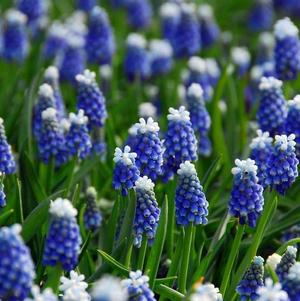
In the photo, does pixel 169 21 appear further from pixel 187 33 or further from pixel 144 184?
pixel 144 184

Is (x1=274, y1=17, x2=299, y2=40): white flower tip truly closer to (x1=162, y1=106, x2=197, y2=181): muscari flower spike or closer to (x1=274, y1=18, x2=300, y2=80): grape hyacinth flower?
(x1=274, y1=18, x2=300, y2=80): grape hyacinth flower

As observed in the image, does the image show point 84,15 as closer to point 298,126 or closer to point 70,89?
point 70,89

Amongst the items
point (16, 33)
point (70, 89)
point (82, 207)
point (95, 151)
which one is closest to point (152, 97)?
point (70, 89)

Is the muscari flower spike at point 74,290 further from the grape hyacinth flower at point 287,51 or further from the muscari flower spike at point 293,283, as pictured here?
the grape hyacinth flower at point 287,51

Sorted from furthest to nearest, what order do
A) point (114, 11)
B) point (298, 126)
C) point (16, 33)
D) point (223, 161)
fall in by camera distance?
point (114, 11) → point (16, 33) → point (223, 161) → point (298, 126)

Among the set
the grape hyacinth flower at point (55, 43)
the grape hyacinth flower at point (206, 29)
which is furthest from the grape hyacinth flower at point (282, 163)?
the grape hyacinth flower at point (206, 29)

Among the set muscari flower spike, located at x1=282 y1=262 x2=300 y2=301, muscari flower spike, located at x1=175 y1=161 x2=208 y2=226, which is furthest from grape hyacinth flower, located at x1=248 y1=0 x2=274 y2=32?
muscari flower spike, located at x1=282 y1=262 x2=300 y2=301
